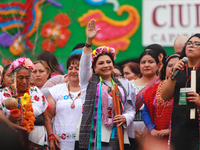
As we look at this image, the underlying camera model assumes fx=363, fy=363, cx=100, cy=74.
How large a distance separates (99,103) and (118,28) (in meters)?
7.14

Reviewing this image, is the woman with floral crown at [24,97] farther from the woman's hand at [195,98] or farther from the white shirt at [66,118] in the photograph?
the woman's hand at [195,98]

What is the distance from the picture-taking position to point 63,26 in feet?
36.9

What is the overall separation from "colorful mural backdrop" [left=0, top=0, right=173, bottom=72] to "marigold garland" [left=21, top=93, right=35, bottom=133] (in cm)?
668

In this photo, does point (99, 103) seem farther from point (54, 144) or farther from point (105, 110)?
point (54, 144)

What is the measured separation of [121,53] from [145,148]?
6761mm

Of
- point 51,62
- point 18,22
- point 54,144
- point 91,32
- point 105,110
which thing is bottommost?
point 54,144

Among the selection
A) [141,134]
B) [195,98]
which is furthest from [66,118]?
[195,98]

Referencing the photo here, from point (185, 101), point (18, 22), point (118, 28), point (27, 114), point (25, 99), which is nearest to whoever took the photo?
point (185, 101)

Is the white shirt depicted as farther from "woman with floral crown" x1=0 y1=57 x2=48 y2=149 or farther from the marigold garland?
the marigold garland

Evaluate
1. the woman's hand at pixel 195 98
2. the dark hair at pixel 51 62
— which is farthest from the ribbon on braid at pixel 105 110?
the dark hair at pixel 51 62

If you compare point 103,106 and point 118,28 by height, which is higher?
point 118,28

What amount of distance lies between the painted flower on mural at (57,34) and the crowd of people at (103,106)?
6.29m

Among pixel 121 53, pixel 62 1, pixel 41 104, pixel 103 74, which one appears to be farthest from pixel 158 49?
pixel 62 1

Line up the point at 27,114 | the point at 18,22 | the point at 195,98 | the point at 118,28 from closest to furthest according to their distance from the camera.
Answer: the point at 195,98 < the point at 27,114 < the point at 118,28 < the point at 18,22
